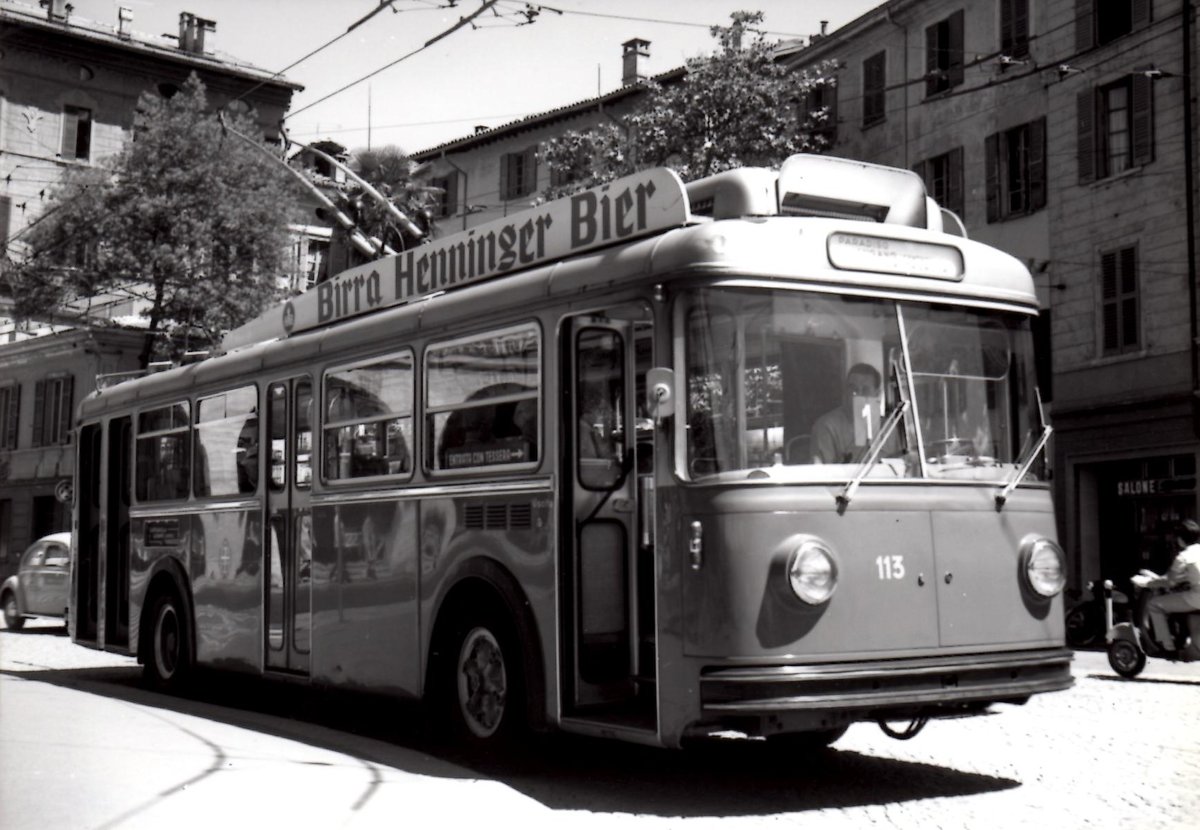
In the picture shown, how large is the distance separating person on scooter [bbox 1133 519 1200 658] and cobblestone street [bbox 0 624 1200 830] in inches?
128

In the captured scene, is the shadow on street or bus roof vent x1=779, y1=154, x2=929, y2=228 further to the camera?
bus roof vent x1=779, y1=154, x2=929, y2=228

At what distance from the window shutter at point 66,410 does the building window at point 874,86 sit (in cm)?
2565

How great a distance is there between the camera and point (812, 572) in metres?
7.46

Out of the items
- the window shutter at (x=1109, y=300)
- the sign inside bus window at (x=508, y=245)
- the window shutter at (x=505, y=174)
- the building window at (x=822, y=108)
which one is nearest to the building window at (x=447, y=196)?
the window shutter at (x=505, y=174)

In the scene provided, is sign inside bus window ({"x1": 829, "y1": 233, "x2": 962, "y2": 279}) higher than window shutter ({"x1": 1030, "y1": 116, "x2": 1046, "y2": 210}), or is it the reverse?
window shutter ({"x1": 1030, "y1": 116, "x2": 1046, "y2": 210})

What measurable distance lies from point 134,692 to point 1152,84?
19521mm

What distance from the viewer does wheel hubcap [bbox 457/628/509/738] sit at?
29.7ft

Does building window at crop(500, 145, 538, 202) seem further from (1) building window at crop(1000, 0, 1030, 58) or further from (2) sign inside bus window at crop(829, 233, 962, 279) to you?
(2) sign inside bus window at crop(829, 233, 962, 279)

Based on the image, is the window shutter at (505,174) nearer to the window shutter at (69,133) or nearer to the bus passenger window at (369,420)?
the window shutter at (69,133)

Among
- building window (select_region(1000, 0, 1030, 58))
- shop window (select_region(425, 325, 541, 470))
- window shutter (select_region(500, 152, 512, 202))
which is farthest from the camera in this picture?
window shutter (select_region(500, 152, 512, 202))

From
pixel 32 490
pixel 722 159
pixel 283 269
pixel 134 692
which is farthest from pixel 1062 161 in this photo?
pixel 32 490

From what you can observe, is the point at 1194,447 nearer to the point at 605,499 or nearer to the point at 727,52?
the point at 727,52

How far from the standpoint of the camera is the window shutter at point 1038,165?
28.4 metres

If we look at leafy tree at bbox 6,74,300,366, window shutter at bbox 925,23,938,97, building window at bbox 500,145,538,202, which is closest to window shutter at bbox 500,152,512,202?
building window at bbox 500,145,538,202
